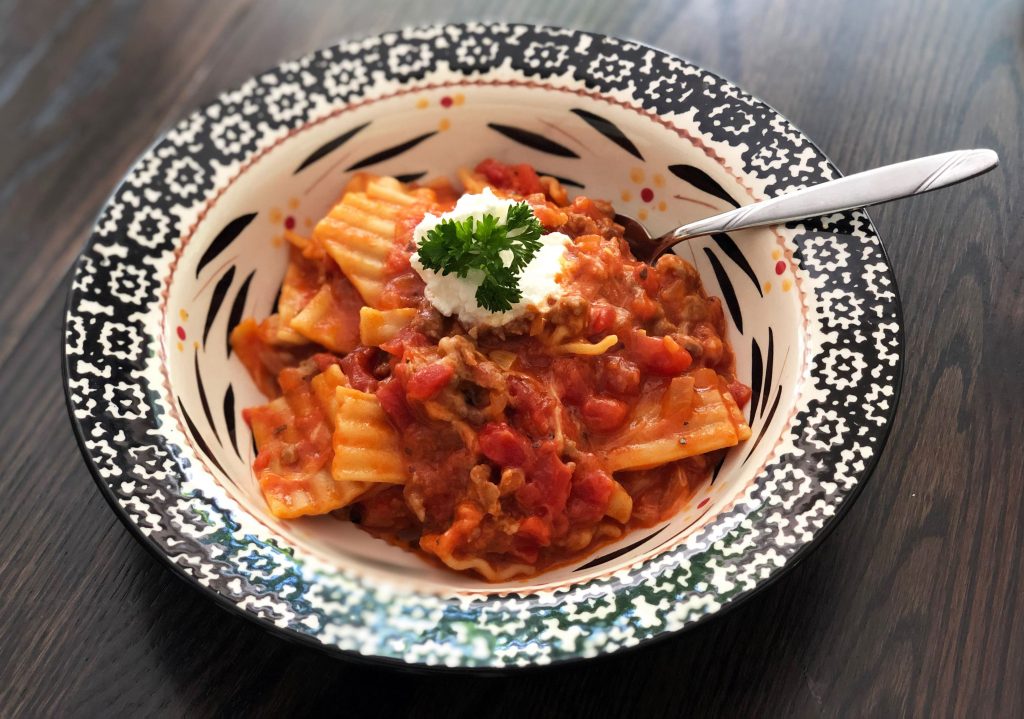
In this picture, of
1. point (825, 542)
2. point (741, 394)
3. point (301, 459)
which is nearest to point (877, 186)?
point (741, 394)

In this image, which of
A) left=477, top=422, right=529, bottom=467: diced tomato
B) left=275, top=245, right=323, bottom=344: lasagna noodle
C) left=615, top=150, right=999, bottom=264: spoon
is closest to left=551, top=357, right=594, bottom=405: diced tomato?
left=477, top=422, right=529, bottom=467: diced tomato

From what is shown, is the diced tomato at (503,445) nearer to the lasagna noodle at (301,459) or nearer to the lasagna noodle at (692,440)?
the lasagna noodle at (692,440)

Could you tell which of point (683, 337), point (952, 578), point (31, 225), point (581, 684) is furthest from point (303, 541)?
point (31, 225)

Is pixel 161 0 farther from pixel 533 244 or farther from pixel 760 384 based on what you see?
pixel 760 384

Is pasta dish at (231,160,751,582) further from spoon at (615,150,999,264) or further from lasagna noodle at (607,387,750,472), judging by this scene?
spoon at (615,150,999,264)

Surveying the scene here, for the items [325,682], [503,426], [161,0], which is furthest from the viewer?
[161,0]

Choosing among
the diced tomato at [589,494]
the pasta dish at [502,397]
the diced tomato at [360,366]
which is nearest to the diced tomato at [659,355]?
the pasta dish at [502,397]

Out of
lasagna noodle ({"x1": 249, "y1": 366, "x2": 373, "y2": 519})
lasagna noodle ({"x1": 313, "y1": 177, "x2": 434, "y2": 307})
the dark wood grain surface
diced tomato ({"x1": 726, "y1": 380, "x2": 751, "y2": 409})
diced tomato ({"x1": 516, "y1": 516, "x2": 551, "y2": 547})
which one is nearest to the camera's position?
the dark wood grain surface
